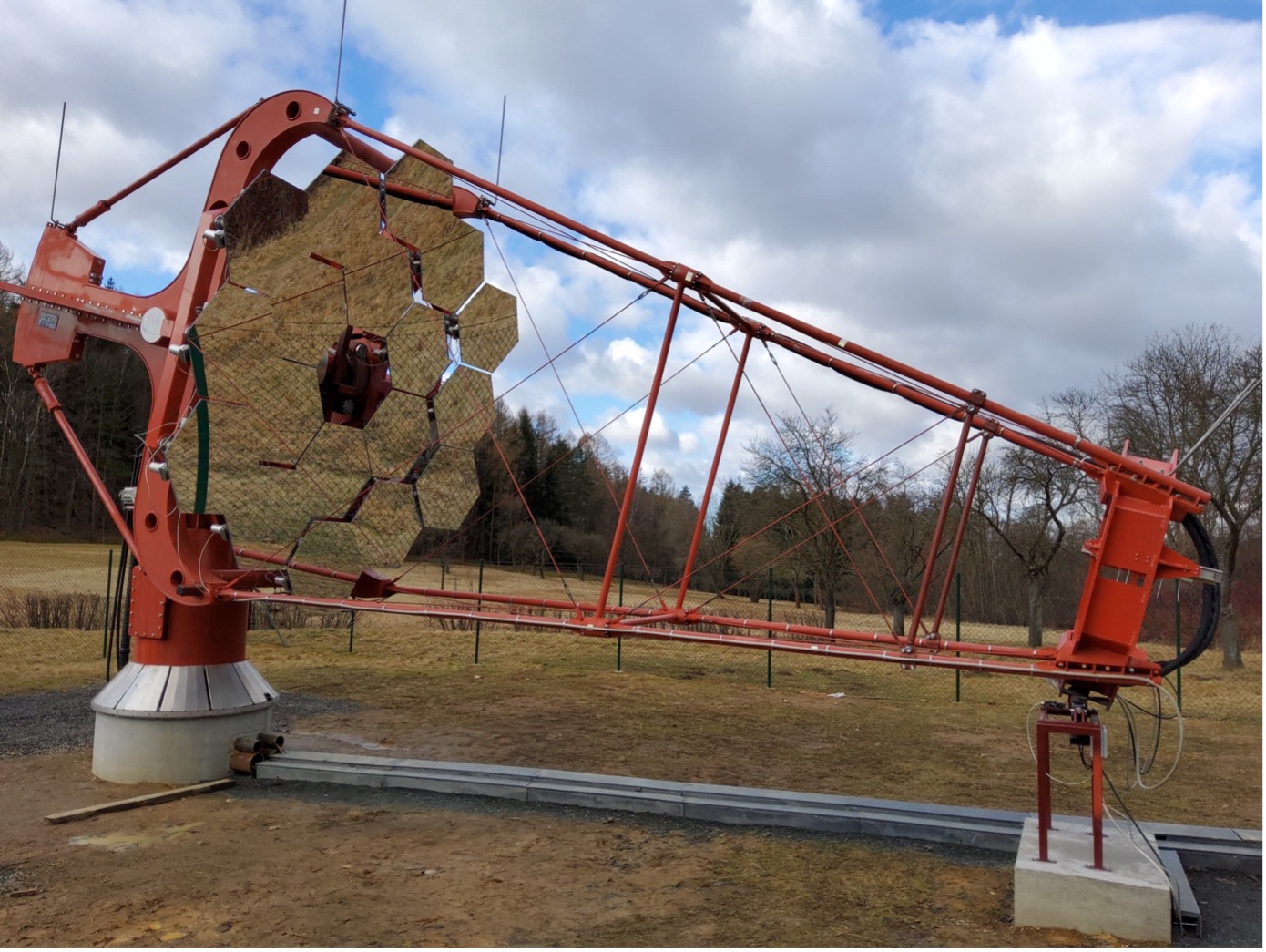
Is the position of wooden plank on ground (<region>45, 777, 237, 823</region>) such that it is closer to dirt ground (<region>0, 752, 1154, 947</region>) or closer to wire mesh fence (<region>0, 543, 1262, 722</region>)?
dirt ground (<region>0, 752, 1154, 947</region>)

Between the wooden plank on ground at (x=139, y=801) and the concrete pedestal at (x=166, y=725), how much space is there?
0.21 m

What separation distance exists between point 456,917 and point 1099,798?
391 centimetres

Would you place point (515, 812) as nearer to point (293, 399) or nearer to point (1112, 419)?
point (293, 399)

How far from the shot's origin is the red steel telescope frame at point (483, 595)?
5.74m

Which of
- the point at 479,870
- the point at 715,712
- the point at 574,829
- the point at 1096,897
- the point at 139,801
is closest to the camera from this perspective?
the point at 1096,897

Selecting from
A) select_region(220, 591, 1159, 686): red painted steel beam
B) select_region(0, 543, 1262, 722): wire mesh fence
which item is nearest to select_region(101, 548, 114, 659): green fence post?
select_region(0, 543, 1262, 722): wire mesh fence

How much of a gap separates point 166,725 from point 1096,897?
736cm

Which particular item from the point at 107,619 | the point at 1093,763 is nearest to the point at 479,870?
the point at 1093,763

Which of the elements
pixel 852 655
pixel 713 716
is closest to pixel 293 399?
pixel 852 655

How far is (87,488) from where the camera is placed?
50.4 m

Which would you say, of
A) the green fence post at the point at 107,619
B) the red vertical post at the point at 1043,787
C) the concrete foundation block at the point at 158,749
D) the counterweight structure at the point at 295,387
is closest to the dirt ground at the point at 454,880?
the concrete foundation block at the point at 158,749

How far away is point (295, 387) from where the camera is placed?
7789mm

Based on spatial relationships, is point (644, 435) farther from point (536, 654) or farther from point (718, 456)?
point (536, 654)

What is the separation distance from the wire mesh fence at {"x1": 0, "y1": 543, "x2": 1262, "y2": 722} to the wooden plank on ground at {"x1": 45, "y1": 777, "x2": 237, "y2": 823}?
5.98m
